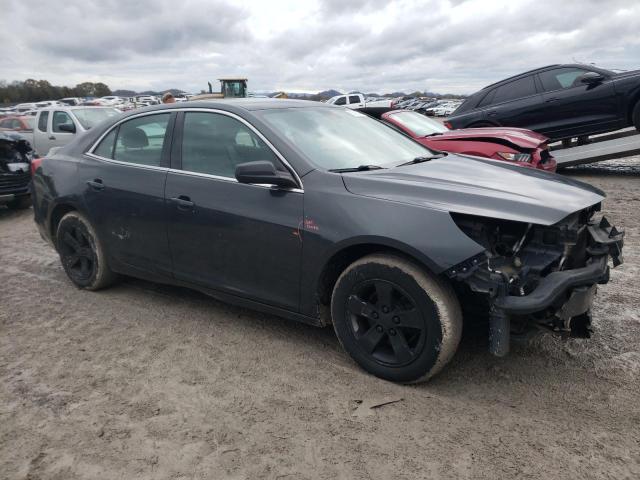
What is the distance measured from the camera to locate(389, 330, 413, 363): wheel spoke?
2924 mm

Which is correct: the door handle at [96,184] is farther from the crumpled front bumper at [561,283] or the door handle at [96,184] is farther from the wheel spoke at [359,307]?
the crumpled front bumper at [561,283]

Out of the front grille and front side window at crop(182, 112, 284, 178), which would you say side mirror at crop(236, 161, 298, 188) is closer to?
front side window at crop(182, 112, 284, 178)

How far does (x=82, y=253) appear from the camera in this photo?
458 centimetres

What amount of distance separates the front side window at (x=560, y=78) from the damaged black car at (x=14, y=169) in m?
9.00

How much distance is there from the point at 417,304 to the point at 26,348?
2.66m

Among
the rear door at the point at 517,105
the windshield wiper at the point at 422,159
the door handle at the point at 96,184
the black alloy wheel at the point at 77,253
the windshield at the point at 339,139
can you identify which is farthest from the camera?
the rear door at the point at 517,105

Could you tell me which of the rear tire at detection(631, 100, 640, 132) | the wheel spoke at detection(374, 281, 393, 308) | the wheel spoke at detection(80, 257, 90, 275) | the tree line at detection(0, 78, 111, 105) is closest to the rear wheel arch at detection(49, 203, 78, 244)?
the wheel spoke at detection(80, 257, 90, 275)

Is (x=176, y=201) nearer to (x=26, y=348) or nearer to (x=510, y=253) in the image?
(x=26, y=348)

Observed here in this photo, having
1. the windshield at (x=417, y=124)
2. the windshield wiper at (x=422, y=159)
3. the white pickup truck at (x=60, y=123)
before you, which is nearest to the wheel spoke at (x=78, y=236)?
the windshield wiper at (x=422, y=159)

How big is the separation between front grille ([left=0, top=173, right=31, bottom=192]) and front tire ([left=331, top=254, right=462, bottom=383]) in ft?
23.5

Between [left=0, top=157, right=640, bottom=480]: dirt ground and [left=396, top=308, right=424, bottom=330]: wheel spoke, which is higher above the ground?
[left=396, top=308, right=424, bottom=330]: wheel spoke

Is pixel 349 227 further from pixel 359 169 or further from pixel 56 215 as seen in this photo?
pixel 56 215

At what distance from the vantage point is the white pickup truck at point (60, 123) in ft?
38.2

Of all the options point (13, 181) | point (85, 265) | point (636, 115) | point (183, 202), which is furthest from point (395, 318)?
point (636, 115)
